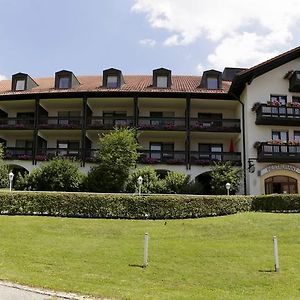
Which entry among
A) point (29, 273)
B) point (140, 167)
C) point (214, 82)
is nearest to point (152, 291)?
point (29, 273)

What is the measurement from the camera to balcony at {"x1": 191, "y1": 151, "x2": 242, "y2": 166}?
3347 centimetres

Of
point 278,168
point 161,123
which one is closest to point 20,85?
point 161,123

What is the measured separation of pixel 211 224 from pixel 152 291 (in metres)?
9.66

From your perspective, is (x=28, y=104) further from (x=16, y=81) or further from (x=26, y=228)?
(x=26, y=228)

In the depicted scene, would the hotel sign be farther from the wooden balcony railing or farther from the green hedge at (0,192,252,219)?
the green hedge at (0,192,252,219)

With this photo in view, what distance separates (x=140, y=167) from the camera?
32.9 meters

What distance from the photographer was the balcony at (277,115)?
32.3 m

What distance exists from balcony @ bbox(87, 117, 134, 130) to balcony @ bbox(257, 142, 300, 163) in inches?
409

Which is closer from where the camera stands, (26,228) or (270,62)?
(26,228)

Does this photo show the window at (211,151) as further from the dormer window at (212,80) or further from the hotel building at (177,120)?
the dormer window at (212,80)

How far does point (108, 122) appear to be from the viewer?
35875 millimetres

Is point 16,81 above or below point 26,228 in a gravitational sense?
above

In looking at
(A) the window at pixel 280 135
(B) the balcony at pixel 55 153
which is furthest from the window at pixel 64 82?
(A) the window at pixel 280 135

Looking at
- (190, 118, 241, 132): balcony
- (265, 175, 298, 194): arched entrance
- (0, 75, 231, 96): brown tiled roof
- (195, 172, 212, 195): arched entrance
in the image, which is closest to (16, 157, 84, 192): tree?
(0, 75, 231, 96): brown tiled roof
